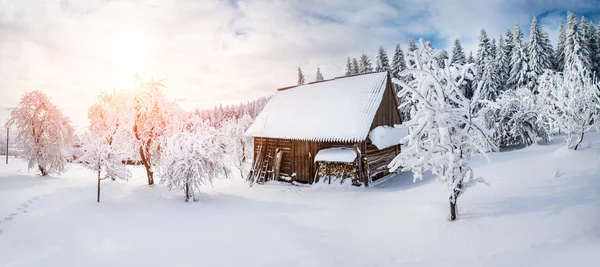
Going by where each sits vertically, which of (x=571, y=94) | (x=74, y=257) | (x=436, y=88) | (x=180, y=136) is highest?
(x=571, y=94)

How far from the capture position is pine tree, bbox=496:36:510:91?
3603 cm

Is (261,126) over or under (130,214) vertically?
over

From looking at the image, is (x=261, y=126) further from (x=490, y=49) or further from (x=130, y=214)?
(x=490, y=49)

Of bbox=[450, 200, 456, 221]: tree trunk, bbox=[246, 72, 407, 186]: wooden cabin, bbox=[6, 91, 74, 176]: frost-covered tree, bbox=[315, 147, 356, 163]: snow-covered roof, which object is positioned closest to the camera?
bbox=[450, 200, 456, 221]: tree trunk

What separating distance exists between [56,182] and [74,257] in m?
→ 13.0

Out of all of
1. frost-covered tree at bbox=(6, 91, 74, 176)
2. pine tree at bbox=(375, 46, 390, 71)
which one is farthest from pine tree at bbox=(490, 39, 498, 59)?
frost-covered tree at bbox=(6, 91, 74, 176)

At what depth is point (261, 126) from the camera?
19.9 m

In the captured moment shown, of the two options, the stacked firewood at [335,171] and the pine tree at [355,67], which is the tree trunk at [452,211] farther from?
the pine tree at [355,67]

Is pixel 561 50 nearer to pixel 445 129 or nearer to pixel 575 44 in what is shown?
pixel 575 44

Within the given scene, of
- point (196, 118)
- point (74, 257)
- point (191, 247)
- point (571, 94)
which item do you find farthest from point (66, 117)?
point (571, 94)

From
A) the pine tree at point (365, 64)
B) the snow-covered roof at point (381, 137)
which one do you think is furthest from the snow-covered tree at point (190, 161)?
the pine tree at point (365, 64)

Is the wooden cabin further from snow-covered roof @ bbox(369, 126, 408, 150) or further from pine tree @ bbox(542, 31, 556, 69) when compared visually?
pine tree @ bbox(542, 31, 556, 69)

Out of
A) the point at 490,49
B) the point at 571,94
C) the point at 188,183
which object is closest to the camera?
the point at 188,183

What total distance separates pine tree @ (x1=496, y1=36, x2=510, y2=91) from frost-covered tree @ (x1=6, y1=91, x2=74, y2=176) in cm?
4720
